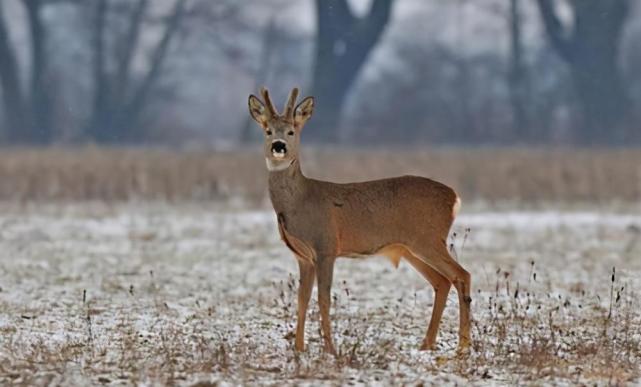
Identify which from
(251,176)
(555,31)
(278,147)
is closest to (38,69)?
(251,176)

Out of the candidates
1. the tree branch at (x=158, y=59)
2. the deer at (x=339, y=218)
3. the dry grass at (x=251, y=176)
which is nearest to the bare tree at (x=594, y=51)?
the dry grass at (x=251, y=176)

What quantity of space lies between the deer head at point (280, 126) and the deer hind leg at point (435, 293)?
1080mm

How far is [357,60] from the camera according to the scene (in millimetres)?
30844

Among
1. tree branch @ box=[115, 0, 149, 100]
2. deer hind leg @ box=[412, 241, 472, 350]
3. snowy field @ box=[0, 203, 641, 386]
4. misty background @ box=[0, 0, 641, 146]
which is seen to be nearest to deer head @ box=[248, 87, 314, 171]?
deer hind leg @ box=[412, 241, 472, 350]

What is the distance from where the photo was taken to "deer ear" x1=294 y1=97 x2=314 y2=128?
8.32 m

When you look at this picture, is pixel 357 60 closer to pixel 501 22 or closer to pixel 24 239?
pixel 501 22

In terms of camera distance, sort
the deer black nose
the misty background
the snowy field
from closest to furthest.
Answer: the snowy field, the deer black nose, the misty background

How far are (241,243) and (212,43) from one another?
55.3 ft

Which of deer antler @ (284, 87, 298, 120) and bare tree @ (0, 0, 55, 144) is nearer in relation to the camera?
deer antler @ (284, 87, 298, 120)

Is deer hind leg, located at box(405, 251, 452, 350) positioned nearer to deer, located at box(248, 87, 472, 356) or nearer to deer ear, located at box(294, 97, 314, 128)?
deer, located at box(248, 87, 472, 356)

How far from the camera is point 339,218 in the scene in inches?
330

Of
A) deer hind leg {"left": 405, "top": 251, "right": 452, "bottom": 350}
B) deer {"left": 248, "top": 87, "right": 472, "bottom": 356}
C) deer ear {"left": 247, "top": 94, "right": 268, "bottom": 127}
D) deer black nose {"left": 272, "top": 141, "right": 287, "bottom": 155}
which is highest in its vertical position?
deer ear {"left": 247, "top": 94, "right": 268, "bottom": 127}

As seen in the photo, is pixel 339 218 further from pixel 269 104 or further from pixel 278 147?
pixel 269 104

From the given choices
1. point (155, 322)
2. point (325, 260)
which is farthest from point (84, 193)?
point (325, 260)
